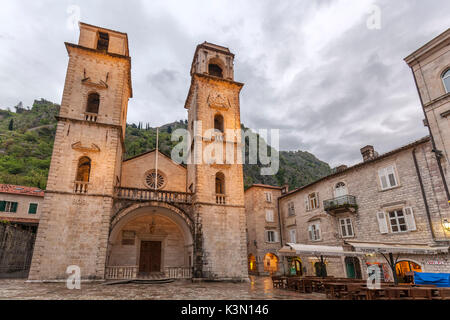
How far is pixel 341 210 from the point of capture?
1969 cm

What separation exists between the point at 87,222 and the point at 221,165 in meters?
9.36

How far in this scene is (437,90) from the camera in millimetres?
14336

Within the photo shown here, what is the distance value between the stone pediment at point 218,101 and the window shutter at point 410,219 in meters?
14.3

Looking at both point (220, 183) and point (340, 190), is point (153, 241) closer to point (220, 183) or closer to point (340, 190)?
point (220, 183)

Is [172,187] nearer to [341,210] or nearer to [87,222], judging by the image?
[87,222]

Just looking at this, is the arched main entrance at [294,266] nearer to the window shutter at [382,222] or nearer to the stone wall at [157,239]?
the window shutter at [382,222]

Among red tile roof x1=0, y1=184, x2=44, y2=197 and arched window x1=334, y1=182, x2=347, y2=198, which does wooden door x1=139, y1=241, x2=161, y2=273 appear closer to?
arched window x1=334, y1=182, x2=347, y2=198

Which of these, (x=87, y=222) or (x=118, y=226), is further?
(x=118, y=226)

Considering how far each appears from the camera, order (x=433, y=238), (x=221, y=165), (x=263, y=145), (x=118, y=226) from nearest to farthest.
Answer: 1. (x=433, y=238)
2. (x=118, y=226)
3. (x=221, y=165)
4. (x=263, y=145)

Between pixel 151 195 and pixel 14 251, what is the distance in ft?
36.5

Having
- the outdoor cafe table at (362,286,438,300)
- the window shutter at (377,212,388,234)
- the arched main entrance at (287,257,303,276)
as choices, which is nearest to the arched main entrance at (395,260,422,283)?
the window shutter at (377,212,388,234)

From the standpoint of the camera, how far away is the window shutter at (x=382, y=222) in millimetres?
16734
